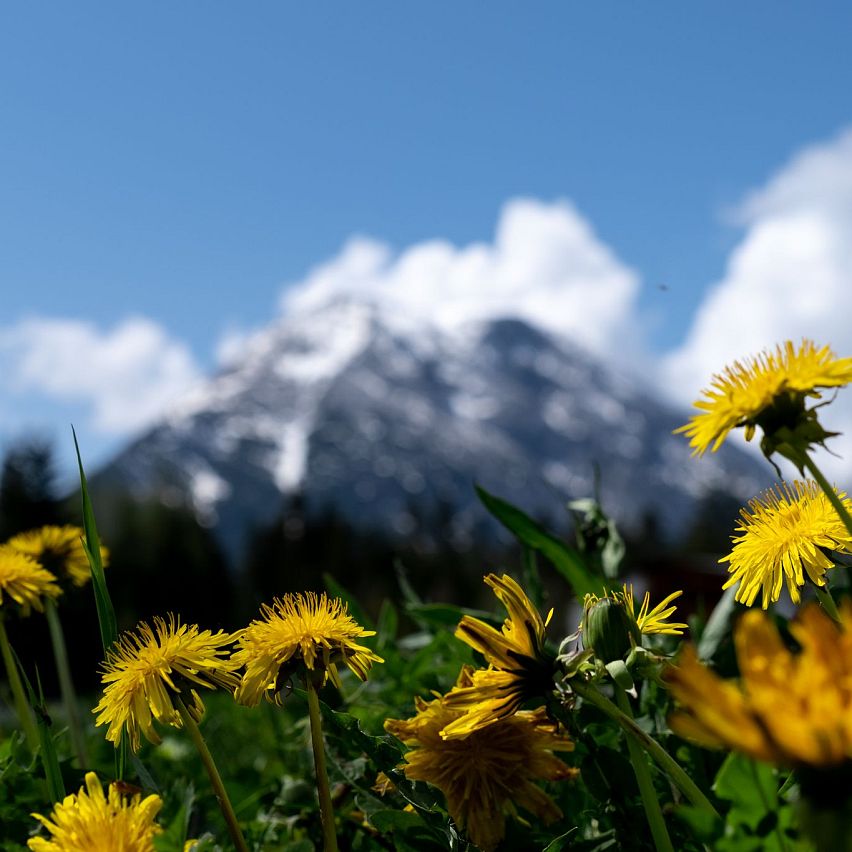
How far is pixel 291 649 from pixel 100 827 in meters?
0.28

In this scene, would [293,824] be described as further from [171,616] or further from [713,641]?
[713,641]

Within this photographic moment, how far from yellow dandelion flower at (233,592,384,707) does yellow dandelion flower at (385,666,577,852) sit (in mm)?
141

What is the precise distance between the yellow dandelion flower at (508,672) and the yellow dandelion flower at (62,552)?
137 centimetres

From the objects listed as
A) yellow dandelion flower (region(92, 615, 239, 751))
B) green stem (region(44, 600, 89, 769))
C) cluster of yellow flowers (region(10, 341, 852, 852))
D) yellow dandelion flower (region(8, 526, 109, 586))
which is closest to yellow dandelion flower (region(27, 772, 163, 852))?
cluster of yellow flowers (region(10, 341, 852, 852))

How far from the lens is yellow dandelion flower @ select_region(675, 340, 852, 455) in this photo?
3.26 ft

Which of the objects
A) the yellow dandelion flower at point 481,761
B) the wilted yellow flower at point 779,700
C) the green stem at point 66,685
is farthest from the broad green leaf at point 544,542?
the wilted yellow flower at point 779,700

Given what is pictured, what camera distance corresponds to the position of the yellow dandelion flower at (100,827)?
0.93m

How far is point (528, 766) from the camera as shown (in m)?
1.28

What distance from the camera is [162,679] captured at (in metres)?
1.12

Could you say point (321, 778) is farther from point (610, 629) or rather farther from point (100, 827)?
point (610, 629)

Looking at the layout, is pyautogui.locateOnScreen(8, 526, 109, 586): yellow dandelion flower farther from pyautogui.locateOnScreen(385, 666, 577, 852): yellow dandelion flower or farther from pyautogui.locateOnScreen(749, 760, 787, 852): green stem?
pyautogui.locateOnScreen(749, 760, 787, 852): green stem

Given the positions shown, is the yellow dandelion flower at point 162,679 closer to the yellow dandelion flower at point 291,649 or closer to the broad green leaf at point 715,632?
the yellow dandelion flower at point 291,649

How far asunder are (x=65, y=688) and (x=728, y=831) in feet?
5.13

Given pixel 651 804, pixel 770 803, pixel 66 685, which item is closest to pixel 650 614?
pixel 651 804
